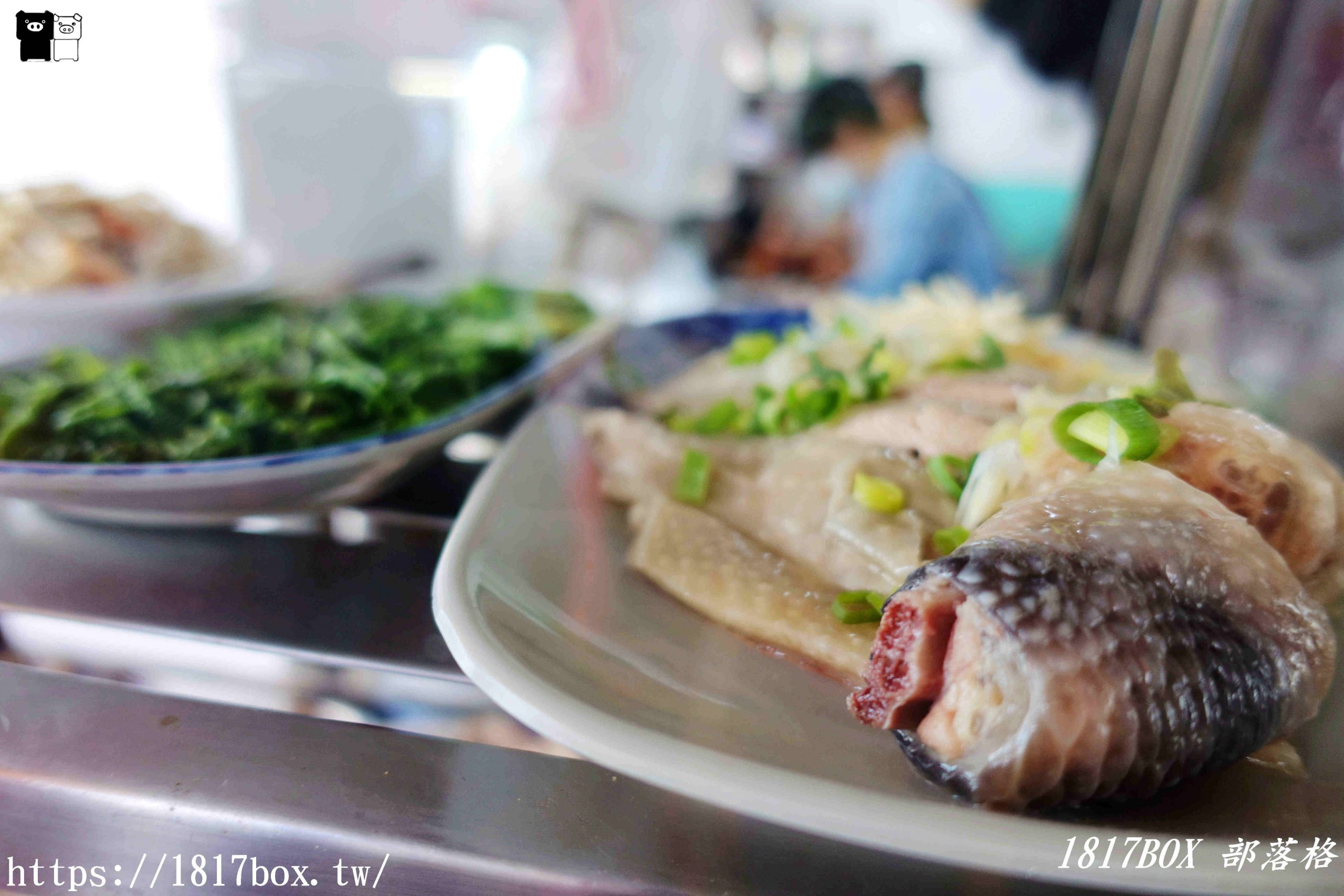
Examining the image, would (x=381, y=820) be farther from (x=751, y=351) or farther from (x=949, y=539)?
(x=751, y=351)

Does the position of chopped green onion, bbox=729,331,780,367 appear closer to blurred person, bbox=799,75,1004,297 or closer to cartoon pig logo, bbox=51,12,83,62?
cartoon pig logo, bbox=51,12,83,62

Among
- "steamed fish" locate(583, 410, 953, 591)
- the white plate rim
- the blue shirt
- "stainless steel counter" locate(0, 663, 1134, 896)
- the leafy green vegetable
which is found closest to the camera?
the white plate rim

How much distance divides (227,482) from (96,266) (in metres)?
1.42

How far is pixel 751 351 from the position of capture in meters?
1.63

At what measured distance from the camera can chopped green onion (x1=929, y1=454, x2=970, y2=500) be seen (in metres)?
1.00

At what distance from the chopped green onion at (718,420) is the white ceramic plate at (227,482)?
44 cm

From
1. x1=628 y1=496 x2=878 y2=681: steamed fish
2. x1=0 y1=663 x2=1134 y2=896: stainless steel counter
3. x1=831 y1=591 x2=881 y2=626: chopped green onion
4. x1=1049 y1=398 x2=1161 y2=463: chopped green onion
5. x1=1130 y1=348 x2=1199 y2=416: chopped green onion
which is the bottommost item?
x1=0 y1=663 x2=1134 y2=896: stainless steel counter

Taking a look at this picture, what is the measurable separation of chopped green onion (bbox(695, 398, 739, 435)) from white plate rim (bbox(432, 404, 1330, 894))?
82 centimetres

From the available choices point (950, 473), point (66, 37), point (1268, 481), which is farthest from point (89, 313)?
point (1268, 481)

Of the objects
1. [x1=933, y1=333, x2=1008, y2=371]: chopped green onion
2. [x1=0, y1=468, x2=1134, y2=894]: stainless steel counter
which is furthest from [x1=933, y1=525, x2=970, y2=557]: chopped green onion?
[x1=933, y1=333, x2=1008, y2=371]: chopped green onion

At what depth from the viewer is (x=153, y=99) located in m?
2.76

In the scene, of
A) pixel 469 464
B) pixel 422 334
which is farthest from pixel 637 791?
pixel 422 334

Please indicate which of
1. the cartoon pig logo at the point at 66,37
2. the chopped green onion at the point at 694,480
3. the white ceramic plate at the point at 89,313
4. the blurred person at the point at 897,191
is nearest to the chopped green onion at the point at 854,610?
the chopped green onion at the point at 694,480

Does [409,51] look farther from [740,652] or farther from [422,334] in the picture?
[740,652]
